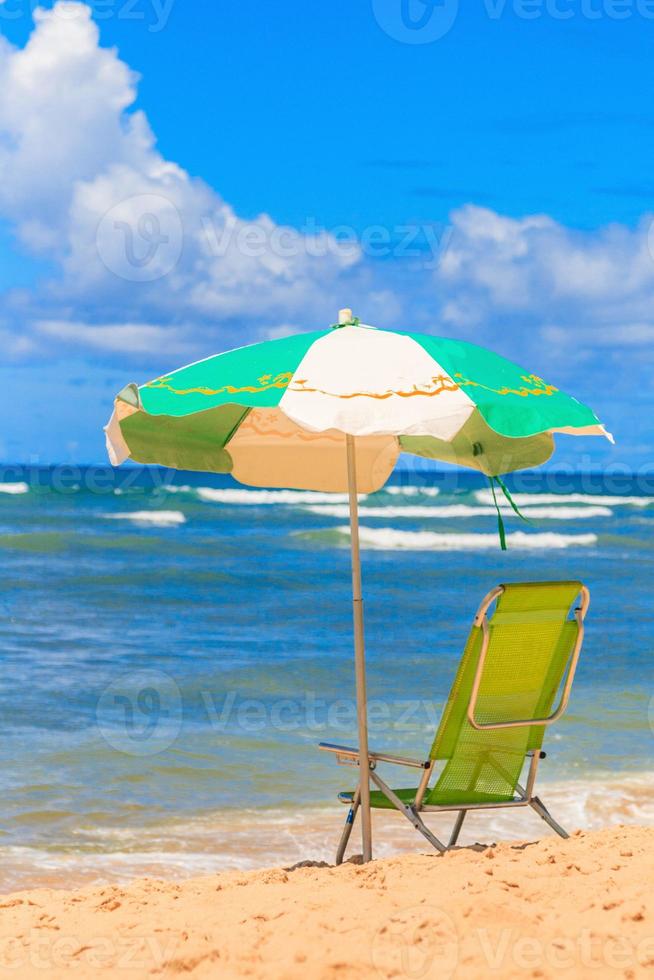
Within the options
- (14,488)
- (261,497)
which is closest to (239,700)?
(261,497)

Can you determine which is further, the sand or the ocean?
the ocean

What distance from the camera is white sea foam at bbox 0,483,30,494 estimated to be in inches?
1961

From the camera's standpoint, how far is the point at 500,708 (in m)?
4.67

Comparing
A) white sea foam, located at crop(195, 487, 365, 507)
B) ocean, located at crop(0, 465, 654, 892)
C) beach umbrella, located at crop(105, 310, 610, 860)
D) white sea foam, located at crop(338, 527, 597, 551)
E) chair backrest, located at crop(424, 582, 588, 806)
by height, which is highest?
beach umbrella, located at crop(105, 310, 610, 860)

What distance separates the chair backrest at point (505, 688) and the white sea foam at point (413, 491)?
47.0m

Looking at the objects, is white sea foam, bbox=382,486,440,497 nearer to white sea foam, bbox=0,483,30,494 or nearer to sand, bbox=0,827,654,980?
white sea foam, bbox=0,483,30,494

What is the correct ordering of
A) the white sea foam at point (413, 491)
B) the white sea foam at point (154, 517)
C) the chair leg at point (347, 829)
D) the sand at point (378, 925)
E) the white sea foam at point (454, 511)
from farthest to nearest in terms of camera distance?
the white sea foam at point (413, 491), the white sea foam at point (454, 511), the white sea foam at point (154, 517), the chair leg at point (347, 829), the sand at point (378, 925)

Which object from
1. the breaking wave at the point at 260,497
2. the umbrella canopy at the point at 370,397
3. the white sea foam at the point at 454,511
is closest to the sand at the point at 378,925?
the umbrella canopy at the point at 370,397

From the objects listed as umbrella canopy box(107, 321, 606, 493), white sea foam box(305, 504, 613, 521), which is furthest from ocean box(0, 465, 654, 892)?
white sea foam box(305, 504, 613, 521)

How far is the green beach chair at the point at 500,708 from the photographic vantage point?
14.8 ft

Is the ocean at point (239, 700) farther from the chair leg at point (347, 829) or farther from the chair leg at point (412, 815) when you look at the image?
the chair leg at point (412, 815)

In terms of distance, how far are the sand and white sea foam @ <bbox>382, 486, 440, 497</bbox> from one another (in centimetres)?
4762

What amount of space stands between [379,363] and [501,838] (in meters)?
3.30

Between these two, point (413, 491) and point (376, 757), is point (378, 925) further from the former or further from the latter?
point (413, 491)
